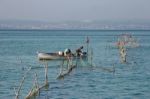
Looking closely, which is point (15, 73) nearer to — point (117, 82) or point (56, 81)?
point (56, 81)

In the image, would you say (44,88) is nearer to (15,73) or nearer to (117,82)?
(117,82)

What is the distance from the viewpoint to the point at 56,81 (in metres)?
43.8

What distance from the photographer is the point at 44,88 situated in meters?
38.6

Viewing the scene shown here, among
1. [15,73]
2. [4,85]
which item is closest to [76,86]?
[4,85]

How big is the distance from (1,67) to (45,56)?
8.70 meters

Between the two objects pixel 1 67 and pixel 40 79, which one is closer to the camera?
pixel 40 79

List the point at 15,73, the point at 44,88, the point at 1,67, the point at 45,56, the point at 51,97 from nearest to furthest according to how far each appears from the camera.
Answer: the point at 51,97, the point at 44,88, the point at 15,73, the point at 1,67, the point at 45,56

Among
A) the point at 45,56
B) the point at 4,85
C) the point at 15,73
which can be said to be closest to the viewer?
the point at 4,85

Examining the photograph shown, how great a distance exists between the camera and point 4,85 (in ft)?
137

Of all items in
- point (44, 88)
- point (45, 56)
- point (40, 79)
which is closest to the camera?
point (44, 88)

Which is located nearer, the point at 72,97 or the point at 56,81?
the point at 72,97

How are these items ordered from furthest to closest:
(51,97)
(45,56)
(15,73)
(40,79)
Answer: (45,56), (15,73), (40,79), (51,97)

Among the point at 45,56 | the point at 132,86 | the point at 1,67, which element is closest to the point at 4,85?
the point at 132,86

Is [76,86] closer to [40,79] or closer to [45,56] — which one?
[40,79]
